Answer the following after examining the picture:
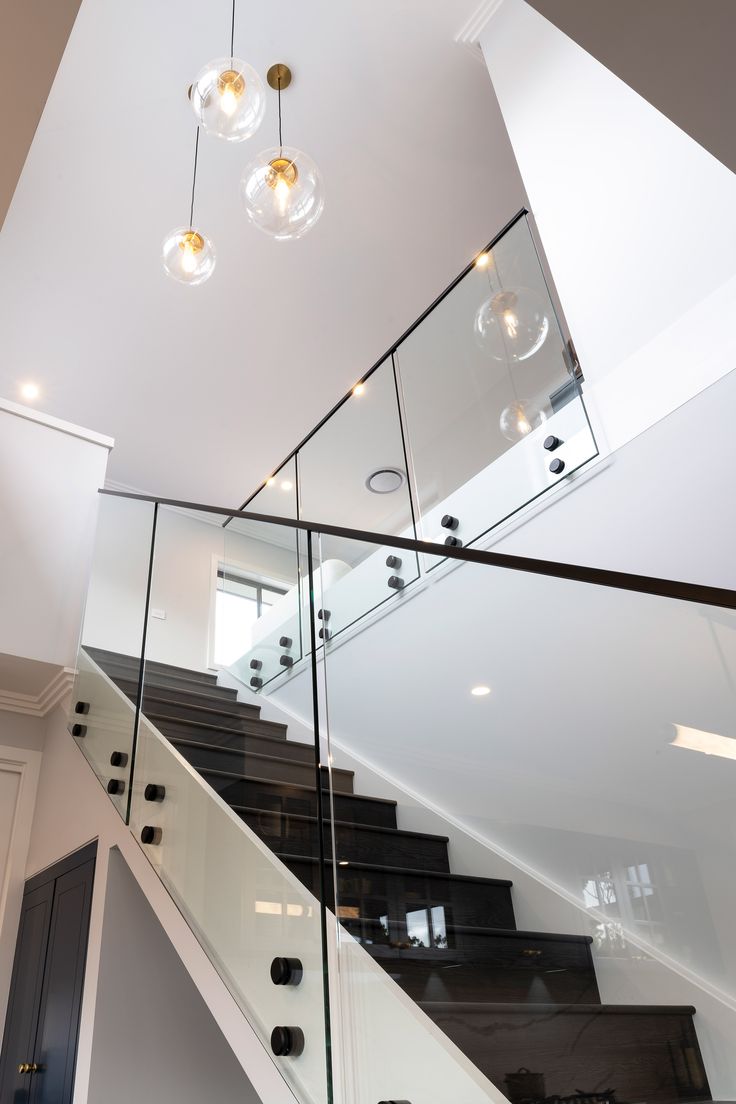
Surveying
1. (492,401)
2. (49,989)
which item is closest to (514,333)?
(492,401)

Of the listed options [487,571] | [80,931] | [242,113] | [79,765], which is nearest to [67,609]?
[79,765]

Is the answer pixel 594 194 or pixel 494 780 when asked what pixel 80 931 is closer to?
pixel 494 780

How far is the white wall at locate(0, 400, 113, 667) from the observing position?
3.92m

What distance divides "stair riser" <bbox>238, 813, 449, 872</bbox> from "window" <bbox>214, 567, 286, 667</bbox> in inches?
42.5

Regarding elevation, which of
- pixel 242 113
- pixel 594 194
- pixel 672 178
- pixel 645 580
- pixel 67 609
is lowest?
pixel 645 580

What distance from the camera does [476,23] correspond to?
389cm

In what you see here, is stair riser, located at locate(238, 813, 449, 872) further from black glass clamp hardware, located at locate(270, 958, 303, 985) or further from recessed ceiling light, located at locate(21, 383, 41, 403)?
recessed ceiling light, located at locate(21, 383, 41, 403)

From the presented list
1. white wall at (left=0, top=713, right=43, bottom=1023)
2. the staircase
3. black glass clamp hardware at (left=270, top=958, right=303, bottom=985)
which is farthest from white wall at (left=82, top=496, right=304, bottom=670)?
black glass clamp hardware at (left=270, top=958, right=303, bottom=985)

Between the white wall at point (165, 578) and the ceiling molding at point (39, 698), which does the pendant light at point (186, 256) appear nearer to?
the white wall at point (165, 578)

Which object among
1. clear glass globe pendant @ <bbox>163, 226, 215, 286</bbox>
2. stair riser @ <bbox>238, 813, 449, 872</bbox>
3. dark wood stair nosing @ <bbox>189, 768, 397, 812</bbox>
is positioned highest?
clear glass globe pendant @ <bbox>163, 226, 215, 286</bbox>

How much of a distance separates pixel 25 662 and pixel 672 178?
11.8 feet

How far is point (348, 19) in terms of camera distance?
12.6 ft

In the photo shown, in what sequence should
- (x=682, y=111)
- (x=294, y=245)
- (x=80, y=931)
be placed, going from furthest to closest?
(x=294, y=245), (x=80, y=931), (x=682, y=111)

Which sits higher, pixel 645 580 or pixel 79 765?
pixel 79 765
